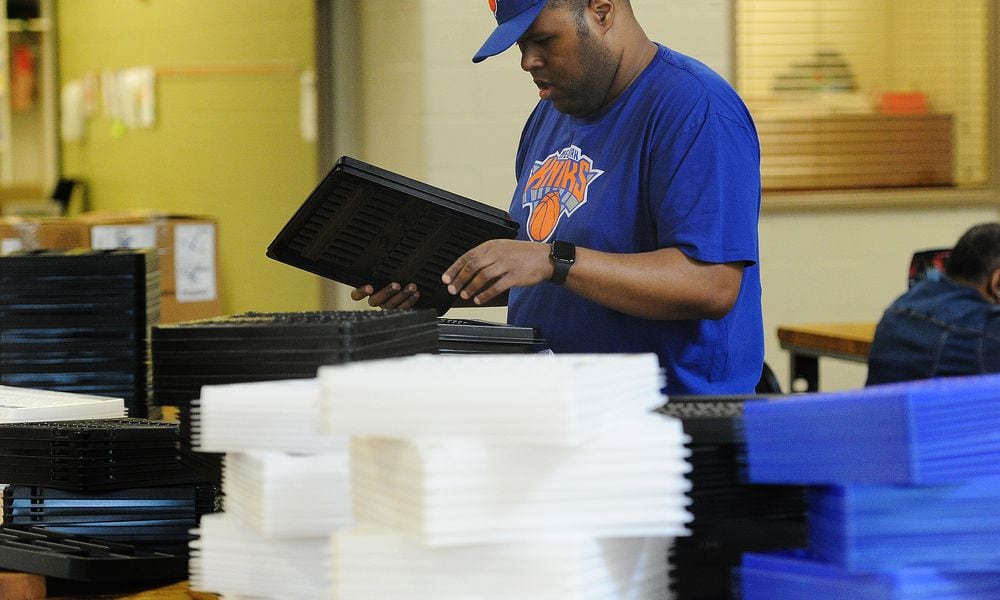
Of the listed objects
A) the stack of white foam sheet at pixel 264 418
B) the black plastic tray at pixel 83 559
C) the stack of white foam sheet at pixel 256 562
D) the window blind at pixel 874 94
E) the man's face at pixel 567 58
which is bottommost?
the black plastic tray at pixel 83 559

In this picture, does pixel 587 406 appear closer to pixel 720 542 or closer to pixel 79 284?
pixel 720 542

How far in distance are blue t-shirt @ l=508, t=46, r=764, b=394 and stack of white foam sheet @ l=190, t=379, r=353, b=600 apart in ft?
2.83

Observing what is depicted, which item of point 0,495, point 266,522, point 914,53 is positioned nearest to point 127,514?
point 0,495

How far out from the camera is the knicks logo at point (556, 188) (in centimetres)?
221

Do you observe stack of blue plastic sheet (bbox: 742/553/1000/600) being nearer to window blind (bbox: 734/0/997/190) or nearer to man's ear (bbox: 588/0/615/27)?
man's ear (bbox: 588/0/615/27)

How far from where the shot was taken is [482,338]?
73.9 inches

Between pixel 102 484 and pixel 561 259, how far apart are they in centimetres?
74

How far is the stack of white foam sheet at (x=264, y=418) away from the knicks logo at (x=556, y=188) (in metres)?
0.96

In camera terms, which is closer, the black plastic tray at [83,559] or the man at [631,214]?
the black plastic tray at [83,559]

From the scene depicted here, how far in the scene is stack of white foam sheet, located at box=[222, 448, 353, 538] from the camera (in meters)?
1.28

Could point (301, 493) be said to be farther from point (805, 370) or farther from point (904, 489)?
point (805, 370)

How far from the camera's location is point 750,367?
218cm

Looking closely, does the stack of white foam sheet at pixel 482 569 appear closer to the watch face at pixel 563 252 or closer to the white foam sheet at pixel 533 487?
the white foam sheet at pixel 533 487

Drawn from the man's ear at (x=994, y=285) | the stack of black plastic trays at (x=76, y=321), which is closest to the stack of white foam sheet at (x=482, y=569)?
the stack of black plastic trays at (x=76, y=321)
